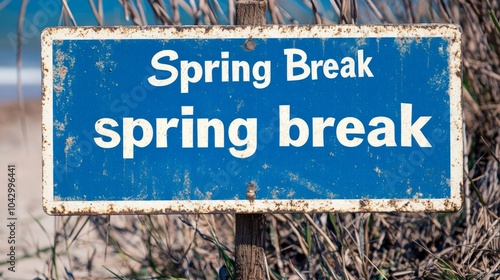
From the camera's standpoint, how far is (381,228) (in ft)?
6.86

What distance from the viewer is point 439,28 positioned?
1356 mm

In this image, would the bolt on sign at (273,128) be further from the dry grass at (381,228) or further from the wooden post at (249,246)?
the dry grass at (381,228)

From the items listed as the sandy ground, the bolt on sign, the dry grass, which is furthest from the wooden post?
the sandy ground

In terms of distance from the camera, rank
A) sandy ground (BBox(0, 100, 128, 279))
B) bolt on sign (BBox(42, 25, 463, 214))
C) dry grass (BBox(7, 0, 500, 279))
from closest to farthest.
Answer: bolt on sign (BBox(42, 25, 463, 214)) < dry grass (BBox(7, 0, 500, 279)) < sandy ground (BBox(0, 100, 128, 279))

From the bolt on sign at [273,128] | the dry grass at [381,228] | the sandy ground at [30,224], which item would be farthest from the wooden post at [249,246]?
the sandy ground at [30,224]

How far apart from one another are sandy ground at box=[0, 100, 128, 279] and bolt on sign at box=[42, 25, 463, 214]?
19.9 inches

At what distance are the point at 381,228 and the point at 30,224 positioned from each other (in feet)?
7.72

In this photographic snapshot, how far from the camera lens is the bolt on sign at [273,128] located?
1.34 m

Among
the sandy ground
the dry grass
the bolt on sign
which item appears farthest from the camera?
the sandy ground

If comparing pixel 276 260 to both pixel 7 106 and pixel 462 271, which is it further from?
pixel 7 106

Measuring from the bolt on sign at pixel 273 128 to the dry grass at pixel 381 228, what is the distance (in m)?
0.36

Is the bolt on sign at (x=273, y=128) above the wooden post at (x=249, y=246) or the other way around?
above

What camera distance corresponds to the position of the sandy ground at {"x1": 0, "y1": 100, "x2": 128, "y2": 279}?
2.38m

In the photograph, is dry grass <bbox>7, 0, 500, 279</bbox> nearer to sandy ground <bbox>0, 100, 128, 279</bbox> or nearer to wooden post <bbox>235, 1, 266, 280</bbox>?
sandy ground <bbox>0, 100, 128, 279</bbox>
